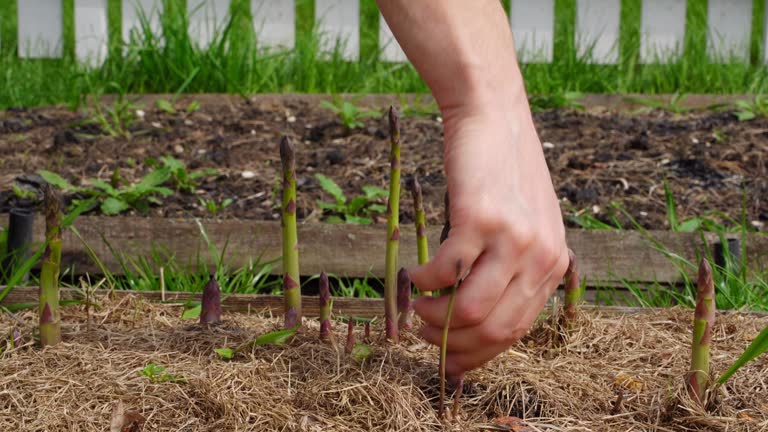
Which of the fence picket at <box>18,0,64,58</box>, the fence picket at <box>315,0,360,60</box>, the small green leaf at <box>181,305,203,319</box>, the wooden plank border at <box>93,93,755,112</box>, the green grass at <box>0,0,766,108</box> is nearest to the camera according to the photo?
the small green leaf at <box>181,305,203,319</box>

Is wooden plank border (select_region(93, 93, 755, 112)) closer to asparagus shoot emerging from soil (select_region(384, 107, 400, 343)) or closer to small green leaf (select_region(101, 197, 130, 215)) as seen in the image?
small green leaf (select_region(101, 197, 130, 215))

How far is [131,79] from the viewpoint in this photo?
14.1ft

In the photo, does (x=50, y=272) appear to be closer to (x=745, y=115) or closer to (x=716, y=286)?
(x=716, y=286)

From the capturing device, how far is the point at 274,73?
4.37 m

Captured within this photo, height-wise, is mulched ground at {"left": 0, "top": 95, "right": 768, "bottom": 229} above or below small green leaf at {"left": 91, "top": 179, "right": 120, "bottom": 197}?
above

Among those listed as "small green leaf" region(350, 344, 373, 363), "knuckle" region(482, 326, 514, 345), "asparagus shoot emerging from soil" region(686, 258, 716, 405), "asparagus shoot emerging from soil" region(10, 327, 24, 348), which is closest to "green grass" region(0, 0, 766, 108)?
"asparagus shoot emerging from soil" region(10, 327, 24, 348)

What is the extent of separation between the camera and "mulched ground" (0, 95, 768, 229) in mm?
2885

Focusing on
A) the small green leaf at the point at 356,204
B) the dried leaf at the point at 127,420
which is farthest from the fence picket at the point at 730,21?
the dried leaf at the point at 127,420

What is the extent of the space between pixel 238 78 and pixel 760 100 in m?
2.47

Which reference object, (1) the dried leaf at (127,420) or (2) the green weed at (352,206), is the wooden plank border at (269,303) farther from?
(2) the green weed at (352,206)

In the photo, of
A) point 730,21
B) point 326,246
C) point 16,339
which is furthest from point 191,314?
point 730,21

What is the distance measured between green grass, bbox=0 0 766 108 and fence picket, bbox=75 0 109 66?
0.28ft

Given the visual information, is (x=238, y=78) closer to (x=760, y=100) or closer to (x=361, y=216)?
(x=361, y=216)

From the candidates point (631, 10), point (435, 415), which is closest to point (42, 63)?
point (631, 10)
